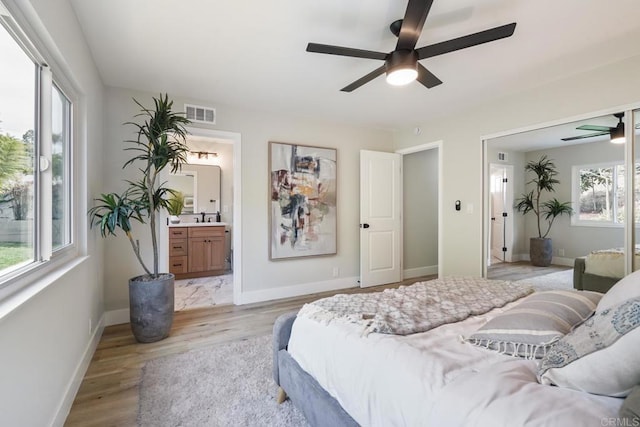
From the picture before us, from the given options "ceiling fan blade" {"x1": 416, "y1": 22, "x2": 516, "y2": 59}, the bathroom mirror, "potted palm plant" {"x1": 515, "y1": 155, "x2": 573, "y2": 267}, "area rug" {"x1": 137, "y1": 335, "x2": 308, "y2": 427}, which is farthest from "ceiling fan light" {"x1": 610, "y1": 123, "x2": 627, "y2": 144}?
the bathroom mirror

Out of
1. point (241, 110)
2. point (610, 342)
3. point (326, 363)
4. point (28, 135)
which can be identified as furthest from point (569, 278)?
point (28, 135)

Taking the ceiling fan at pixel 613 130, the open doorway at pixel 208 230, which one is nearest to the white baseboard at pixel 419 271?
the open doorway at pixel 208 230

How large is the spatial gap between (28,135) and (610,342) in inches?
97.8

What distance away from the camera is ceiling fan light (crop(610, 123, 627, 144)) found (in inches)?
101

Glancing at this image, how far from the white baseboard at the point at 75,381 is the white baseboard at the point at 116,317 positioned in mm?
377

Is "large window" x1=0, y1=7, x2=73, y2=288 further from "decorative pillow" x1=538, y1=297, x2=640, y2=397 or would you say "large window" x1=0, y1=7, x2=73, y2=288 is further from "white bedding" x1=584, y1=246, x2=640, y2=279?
"white bedding" x1=584, y1=246, x2=640, y2=279

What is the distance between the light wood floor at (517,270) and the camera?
3.13 m

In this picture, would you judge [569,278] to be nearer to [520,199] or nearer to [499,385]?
[520,199]

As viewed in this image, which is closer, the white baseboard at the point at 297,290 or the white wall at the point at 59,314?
the white wall at the point at 59,314

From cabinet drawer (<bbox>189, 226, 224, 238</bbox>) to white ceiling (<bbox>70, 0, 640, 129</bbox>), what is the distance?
2434 millimetres

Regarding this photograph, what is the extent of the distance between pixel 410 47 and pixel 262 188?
2.44 meters

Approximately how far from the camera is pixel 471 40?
1.77 meters

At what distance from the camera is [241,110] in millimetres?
3691

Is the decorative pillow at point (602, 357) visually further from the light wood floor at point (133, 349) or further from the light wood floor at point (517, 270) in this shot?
the light wood floor at point (517, 270)
